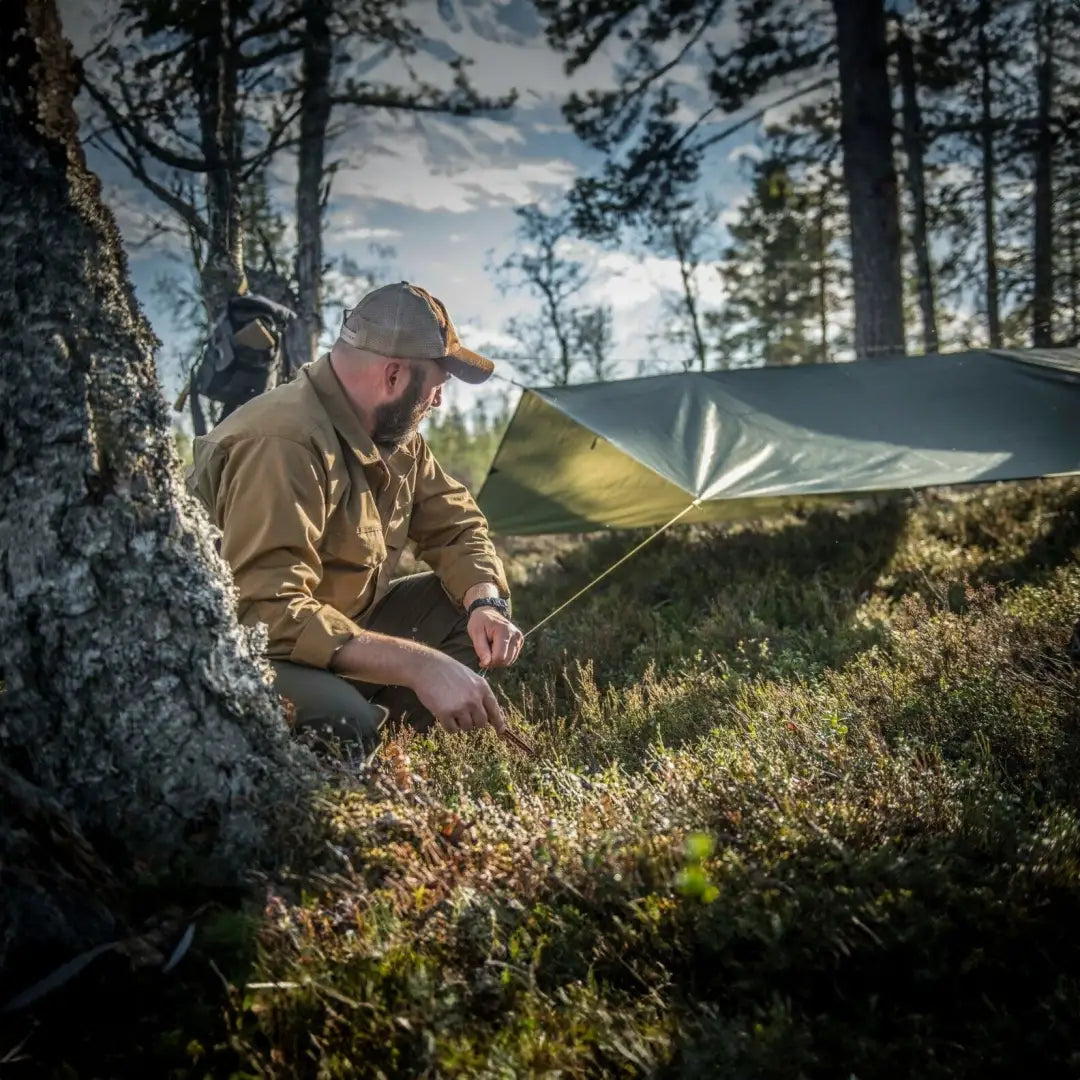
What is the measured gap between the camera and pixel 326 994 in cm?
171

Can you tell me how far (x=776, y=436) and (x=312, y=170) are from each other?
7.67 m

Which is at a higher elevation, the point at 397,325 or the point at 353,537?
the point at 397,325

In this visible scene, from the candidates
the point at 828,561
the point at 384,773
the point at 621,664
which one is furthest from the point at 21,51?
the point at 828,561

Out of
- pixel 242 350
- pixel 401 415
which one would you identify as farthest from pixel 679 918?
pixel 242 350

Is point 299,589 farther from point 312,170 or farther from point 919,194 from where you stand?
point 919,194

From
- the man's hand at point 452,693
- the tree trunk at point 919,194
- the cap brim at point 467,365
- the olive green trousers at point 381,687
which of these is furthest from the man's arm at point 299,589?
the tree trunk at point 919,194

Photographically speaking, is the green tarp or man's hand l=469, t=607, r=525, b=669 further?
the green tarp

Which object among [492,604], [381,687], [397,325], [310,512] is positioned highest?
Result: [397,325]

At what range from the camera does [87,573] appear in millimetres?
2072

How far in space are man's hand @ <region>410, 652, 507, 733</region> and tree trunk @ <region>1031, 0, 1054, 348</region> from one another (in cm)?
921

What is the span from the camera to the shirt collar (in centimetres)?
332

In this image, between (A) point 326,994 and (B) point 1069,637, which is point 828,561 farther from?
(A) point 326,994

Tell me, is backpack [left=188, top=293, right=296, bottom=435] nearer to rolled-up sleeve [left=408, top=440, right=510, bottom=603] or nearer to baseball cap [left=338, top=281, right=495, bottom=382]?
rolled-up sleeve [left=408, top=440, right=510, bottom=603]

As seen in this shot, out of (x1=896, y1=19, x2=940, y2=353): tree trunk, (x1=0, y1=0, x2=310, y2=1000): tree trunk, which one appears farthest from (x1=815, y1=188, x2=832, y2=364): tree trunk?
(x1=0, y1=0, x2=310, y2=1000): tree trunk
